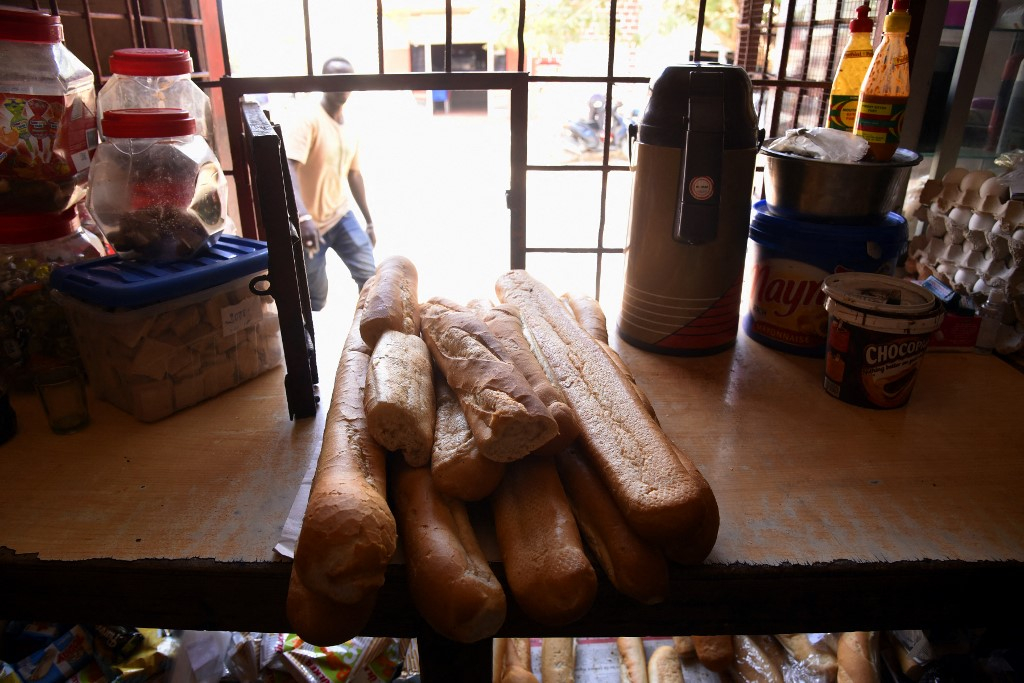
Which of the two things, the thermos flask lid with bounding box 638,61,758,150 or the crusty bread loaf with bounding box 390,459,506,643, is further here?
the thermos flask lid with bounding box 638,61,758,150

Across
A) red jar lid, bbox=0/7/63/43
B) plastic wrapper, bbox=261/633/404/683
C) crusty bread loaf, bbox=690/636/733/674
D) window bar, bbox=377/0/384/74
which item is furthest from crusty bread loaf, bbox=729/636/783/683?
red jar lid, bbox=0/7/63/43

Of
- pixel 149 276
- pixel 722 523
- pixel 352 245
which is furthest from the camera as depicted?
pixel 352 245

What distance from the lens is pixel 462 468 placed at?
894mm

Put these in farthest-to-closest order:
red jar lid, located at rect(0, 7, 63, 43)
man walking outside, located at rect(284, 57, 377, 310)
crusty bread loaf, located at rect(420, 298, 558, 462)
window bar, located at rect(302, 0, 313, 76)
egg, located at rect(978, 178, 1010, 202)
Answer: man walking outside, located at rect(284, 57, 377, 310) < window bar, located at rect(302, 0, 313, 76) < egg, located at rect(978, 178, 1010, 202) < red jar lid, located at rect(0, 7, 63, 43) < crusty bread loaf, located at rect(420, 298, 558, 462)

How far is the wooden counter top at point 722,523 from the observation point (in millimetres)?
916

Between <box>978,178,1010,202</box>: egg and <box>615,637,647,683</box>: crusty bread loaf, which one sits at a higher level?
<box>978,178,1010,202</box>: egg

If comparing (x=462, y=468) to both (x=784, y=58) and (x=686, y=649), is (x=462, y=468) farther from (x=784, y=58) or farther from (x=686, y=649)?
(x=784, y=58)

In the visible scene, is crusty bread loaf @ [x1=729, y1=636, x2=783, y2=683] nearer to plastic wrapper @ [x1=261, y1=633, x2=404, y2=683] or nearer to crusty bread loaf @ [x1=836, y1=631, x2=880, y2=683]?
crusty bread loaf @ [x1=836, y1=631, x2=880, y2=683]

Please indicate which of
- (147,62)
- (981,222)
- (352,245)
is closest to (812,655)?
(981,222)

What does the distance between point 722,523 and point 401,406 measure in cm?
50

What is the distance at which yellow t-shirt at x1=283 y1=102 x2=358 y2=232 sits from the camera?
10.1ft

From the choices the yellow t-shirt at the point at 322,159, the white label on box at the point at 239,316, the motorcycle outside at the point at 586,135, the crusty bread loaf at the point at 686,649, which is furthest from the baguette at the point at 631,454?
the yellow t-shirt at the point at 322,159

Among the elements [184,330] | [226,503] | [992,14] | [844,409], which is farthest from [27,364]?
[992,14]

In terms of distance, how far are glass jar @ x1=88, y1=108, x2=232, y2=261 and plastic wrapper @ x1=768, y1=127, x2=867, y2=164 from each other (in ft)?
3.93
